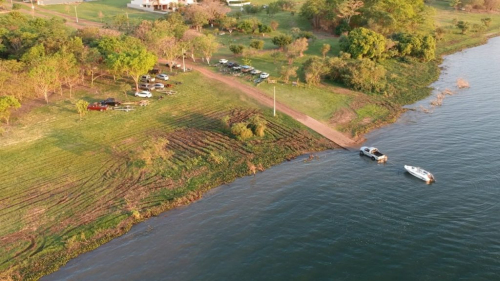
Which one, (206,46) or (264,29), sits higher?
(264,29)

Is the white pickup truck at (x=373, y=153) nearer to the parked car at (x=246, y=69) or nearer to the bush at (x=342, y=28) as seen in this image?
Answer: the parked car at (x=246, y=69)

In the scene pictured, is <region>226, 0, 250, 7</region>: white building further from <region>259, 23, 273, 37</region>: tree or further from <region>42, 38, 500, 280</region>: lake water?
<region>42, 38, 500, 280</region>: lake water

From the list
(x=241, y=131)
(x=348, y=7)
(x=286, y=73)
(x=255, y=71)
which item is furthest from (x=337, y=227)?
(x=348, y=7)

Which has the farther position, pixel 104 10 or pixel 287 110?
pixel 104 10

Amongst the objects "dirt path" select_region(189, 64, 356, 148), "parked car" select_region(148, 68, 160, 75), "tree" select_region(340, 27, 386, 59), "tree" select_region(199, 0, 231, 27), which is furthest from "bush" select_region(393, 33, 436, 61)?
"parked car" select_region(148, 68, 160, 75)

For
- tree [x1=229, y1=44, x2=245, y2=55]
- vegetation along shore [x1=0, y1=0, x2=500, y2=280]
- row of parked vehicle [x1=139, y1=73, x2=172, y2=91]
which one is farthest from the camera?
tree [x1=229, y1=44, x2=245, y2=55]

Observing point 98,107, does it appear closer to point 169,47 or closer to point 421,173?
point 169,47

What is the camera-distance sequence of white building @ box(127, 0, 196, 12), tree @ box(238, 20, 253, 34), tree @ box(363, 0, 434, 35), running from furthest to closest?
white building @ box(127, 0, 196, 12) → tree @ box(238, 20, 253, 34) → tree @ box(363, 0, 434, 35)
